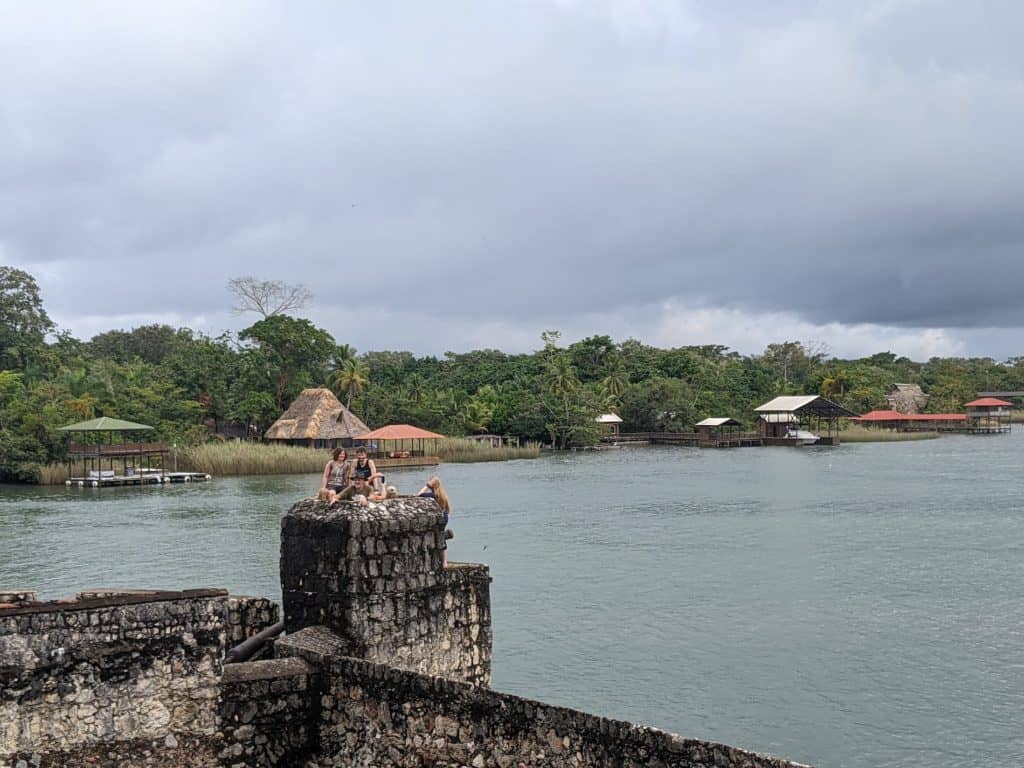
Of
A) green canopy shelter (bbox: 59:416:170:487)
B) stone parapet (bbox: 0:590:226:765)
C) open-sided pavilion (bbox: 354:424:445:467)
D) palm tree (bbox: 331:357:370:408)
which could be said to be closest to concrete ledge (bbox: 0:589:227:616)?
stone parapet (bbox: 0:590:226:765)

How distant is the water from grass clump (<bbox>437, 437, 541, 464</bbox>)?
18259 millimetres

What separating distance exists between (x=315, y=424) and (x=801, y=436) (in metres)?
40.2

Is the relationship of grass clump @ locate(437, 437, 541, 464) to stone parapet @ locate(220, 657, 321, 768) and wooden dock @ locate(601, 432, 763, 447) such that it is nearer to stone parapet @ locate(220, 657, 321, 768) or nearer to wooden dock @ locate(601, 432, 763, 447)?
wooden dock @ locate(601, 432, 763, 447)

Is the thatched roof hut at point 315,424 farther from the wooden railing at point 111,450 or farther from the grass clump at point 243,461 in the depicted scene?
the wooden railing at point 111,450

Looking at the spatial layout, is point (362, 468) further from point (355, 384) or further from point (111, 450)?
point (355, 384)

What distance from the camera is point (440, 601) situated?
22.9 ft

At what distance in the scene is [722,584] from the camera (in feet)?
67.5

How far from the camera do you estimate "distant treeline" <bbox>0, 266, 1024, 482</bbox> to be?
172ft

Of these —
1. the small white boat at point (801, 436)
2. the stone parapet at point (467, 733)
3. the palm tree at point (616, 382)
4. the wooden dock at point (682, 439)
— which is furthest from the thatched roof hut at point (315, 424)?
the stone parapet at point (467, 733)

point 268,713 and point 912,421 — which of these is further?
point 912,421

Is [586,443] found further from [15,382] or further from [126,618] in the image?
[126,618]

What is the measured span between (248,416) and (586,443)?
86.0 feet

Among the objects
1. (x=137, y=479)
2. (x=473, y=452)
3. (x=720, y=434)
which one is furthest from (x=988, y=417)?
(x=137, y=479)

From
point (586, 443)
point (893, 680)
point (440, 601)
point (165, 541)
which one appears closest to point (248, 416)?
point (586, 443)
